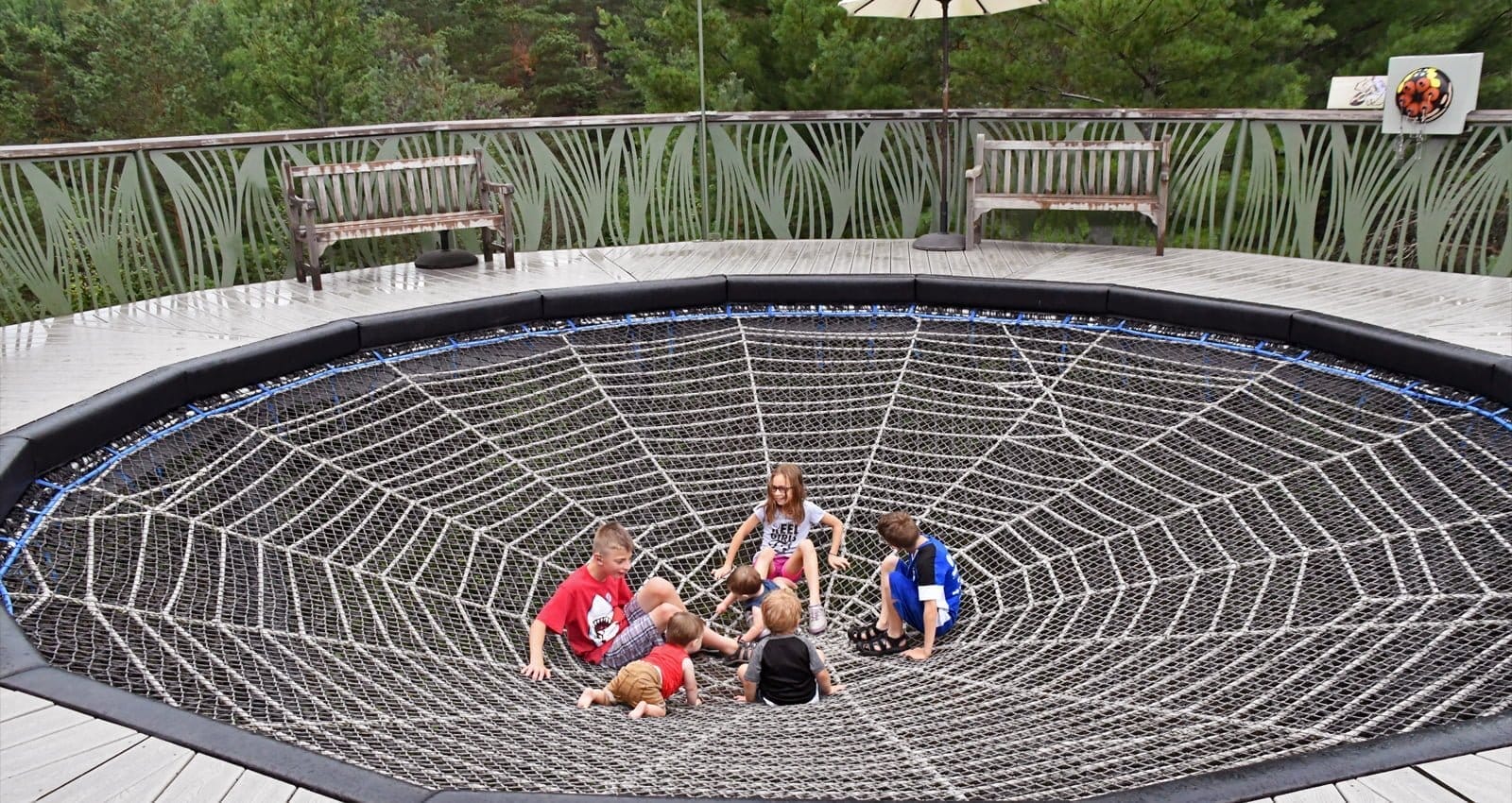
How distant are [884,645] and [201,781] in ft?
9.03

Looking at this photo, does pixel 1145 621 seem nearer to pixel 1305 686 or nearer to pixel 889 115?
pixel 1305 686

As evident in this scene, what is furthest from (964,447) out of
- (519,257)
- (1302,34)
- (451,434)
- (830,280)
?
(1302,34)

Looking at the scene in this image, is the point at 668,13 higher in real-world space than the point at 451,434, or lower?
higher

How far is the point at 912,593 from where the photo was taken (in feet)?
15.3

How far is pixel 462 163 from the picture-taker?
7902mm

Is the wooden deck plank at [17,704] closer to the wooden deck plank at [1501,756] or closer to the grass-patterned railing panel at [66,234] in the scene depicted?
the wooden deck plank at [1501,756]

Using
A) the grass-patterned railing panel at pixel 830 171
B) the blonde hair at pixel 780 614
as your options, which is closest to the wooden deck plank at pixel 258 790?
the blonde hair at pixel 780 614

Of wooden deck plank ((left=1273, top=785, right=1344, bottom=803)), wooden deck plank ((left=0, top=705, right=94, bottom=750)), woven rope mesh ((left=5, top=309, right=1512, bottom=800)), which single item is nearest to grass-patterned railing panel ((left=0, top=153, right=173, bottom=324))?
woven rope mesh ((left=5, top=309, right=1512, bottom=800))

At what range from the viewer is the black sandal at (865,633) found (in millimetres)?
4824

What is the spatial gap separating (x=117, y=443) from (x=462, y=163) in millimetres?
3448

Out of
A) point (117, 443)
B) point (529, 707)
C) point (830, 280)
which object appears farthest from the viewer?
point (830, 280)

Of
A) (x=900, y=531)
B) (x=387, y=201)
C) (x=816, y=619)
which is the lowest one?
(x=816, y=619)

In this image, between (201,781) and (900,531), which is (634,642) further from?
(201,781)

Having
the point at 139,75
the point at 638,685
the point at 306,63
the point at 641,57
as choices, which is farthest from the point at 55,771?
the point at 139,75
